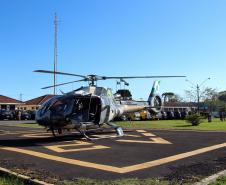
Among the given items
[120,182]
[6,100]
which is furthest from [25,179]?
[6,100]

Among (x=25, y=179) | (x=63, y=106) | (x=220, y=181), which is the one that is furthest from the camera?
(x=63, y=106)

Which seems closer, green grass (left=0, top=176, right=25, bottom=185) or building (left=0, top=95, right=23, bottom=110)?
green grass (left=0, top=176, right=25, bottom=185)

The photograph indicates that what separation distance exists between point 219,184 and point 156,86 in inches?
937

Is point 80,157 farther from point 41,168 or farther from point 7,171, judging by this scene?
point 7,171

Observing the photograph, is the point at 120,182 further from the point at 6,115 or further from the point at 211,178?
the point at 6,115

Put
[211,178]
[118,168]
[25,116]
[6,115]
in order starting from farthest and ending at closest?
1. [6,115]
2. [25,116]
3. [118,168]
4. [211,178]

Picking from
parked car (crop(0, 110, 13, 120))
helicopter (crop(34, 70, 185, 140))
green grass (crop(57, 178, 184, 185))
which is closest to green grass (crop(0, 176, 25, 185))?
green grass (crop(57, 178, 184, 185))

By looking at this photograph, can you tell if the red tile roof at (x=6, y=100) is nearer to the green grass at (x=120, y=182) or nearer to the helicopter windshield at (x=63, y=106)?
the helicopter windshield at (x=63, y=106)

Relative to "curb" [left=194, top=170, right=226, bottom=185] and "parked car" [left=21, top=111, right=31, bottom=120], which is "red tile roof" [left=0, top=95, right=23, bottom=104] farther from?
"curb" [left=194, top=170, right=226, bottom=185]

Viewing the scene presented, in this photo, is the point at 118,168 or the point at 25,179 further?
the point at 118,168

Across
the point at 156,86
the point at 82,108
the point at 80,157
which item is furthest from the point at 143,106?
the point at 80,157

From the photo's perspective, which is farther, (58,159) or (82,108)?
(82,108)

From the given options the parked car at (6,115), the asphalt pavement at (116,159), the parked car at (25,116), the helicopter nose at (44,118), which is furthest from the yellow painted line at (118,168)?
the parked car at (6,115)

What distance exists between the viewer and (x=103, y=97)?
2017 cm
